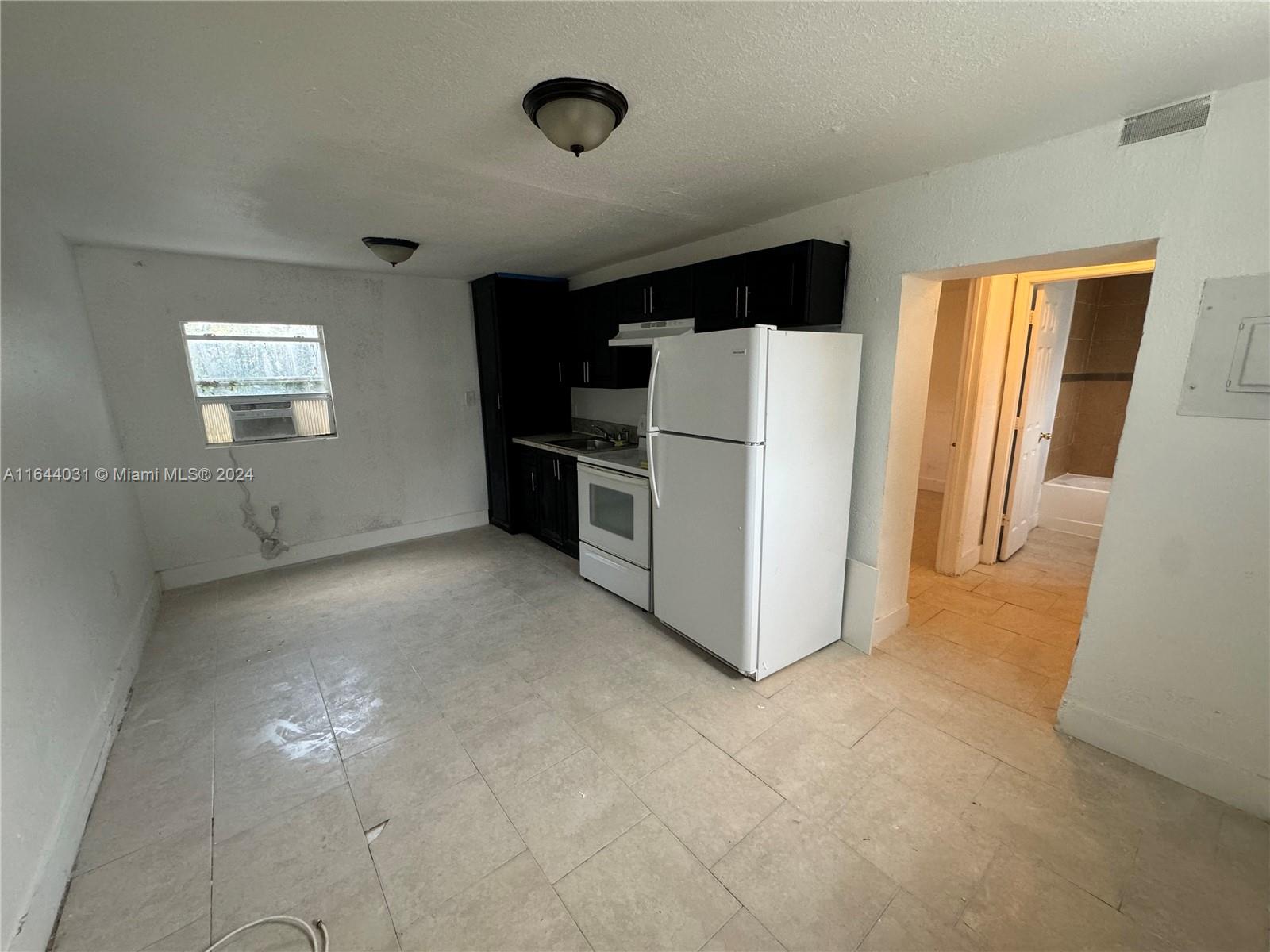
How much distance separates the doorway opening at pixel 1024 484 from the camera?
2619 millimetres

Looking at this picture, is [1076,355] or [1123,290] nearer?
[1123,290]

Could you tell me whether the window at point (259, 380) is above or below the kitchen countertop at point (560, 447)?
above

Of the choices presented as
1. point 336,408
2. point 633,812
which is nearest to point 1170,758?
point 633,812

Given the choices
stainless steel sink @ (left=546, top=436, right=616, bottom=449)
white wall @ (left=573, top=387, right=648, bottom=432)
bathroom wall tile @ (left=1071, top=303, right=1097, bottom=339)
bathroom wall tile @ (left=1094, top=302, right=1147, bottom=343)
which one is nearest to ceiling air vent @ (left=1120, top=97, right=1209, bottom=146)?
white wall @ (left=573, top=387, right=648, bottom=432)

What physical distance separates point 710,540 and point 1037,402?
302cm

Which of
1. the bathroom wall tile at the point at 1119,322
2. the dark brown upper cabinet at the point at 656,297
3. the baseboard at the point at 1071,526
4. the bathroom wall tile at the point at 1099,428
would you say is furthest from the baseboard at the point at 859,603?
the bathroom wall tile at the point at 1119,322

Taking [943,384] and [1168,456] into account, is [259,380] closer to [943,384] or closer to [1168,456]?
[1168,456]

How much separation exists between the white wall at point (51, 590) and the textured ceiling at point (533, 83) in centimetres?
55

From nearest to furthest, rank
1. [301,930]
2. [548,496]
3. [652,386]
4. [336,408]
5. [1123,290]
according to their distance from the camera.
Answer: [301,930]
[652,386]
[336,408]
[548,496]
[1123,290]

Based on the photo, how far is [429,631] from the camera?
293 cm

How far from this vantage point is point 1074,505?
170 inches

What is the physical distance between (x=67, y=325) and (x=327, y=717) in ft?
8.51

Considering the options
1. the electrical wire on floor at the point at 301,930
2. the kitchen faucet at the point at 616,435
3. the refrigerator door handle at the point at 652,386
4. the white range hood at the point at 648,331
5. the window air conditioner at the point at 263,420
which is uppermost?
the white range hood at the point at 648,331

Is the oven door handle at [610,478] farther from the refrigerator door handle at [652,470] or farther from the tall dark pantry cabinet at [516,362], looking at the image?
the tall dark pantry cabinet at [516,362]
